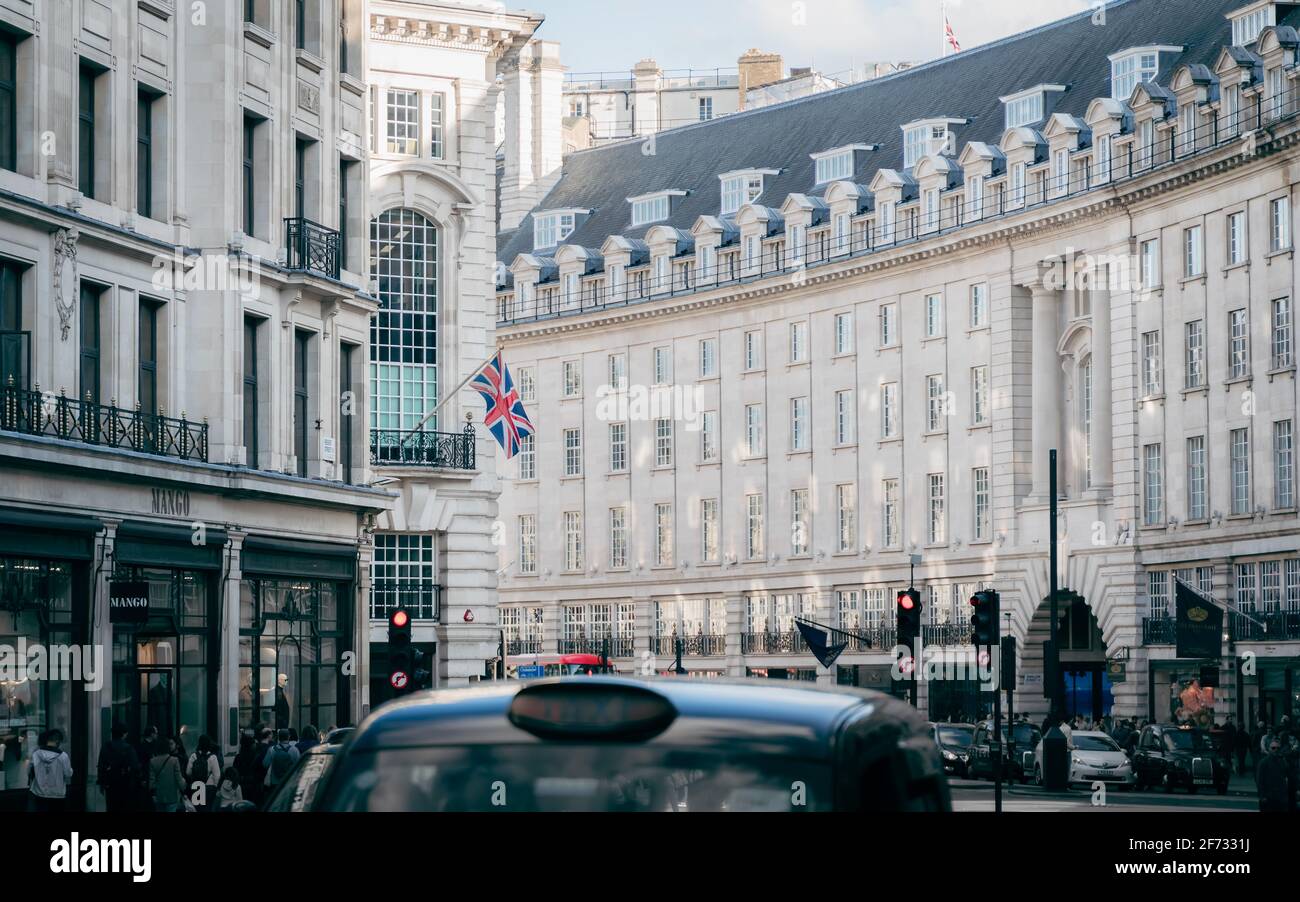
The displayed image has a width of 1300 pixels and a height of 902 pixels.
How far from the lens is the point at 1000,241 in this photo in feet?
285

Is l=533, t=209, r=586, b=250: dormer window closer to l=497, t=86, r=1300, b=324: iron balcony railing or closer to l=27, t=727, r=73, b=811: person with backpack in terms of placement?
l=497, t=86, r=1300, b=324: iron balcony railing

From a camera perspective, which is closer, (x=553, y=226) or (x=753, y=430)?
(x=753, y=430)

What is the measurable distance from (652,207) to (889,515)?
22.8m

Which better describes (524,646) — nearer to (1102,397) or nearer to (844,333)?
(844,333)

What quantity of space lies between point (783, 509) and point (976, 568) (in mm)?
12473

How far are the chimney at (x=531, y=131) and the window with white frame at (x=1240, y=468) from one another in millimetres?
47730

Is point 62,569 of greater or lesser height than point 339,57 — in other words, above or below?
below

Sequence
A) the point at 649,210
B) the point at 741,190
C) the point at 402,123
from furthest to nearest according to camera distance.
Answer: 1. the point at 649,210
2. the point at 741,190
3. the point at 402,123

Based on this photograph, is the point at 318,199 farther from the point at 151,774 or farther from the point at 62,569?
the point at 151,774

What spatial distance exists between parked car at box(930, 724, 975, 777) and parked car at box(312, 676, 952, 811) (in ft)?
170

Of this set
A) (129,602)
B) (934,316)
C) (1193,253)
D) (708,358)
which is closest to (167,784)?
(129,602)

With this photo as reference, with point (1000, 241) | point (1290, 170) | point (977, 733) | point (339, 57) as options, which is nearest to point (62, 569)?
point (339, 57)

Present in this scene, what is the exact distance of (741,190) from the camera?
4109 inches

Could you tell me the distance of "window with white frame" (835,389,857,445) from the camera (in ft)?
313
